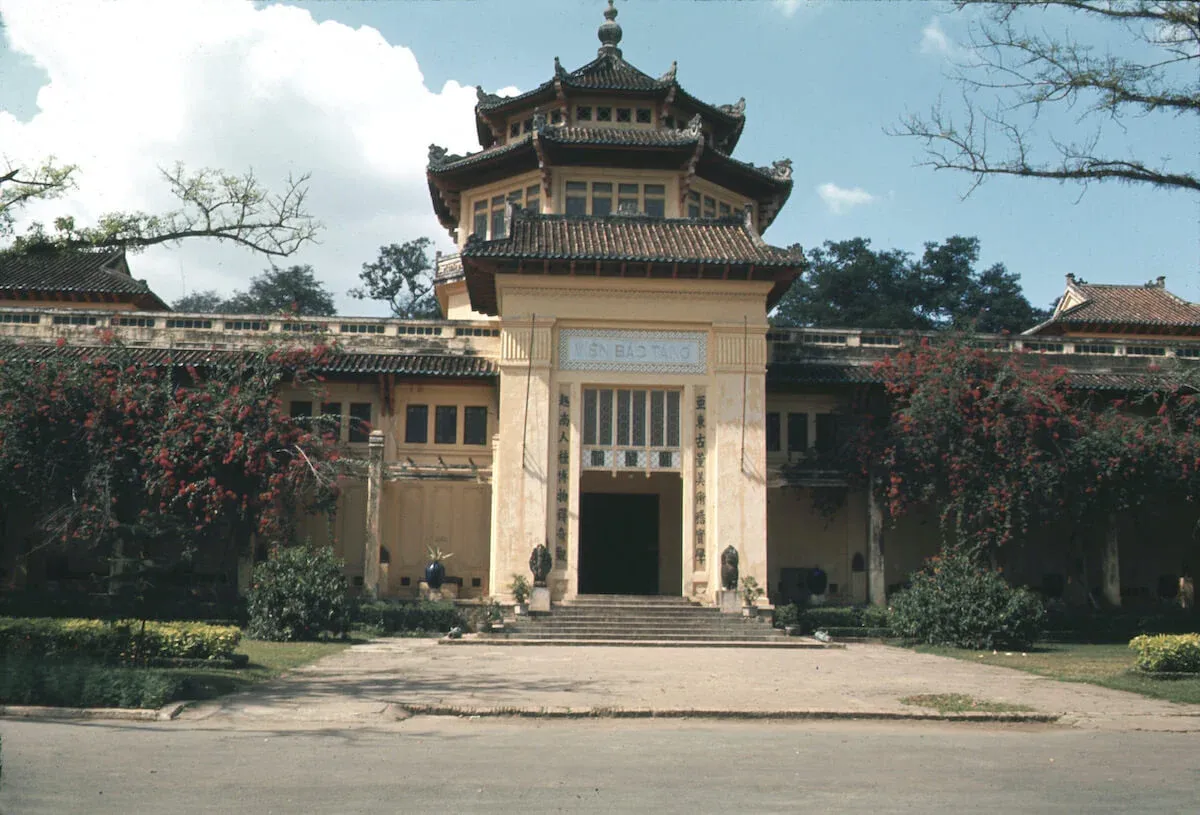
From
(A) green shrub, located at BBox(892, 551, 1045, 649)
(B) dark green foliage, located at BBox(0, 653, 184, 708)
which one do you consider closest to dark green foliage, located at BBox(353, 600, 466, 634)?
(A) green shrub, located at BBox(892, 551, 1045, 649)

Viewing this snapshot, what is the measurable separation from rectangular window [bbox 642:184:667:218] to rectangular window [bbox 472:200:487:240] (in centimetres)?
469

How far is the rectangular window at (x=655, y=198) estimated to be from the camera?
30.0 m

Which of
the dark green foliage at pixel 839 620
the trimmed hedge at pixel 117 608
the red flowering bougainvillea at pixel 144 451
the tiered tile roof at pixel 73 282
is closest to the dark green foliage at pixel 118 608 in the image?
the trimmed hedge at pixel 117 608

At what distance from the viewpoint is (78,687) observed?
11.6 metres

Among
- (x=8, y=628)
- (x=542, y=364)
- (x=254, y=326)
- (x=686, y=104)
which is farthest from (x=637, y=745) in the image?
(x=686, y=104)

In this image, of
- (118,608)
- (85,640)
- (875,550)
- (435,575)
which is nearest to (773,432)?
(875,550)

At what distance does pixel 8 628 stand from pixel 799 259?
16.7m

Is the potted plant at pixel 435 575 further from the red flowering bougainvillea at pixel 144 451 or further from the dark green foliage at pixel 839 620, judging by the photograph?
the dark green foliage at pixel 839 620

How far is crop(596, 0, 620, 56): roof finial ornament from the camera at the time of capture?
33562mm

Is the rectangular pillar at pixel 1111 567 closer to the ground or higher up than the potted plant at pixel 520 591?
higher up

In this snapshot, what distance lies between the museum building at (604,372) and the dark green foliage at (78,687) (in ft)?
42.4

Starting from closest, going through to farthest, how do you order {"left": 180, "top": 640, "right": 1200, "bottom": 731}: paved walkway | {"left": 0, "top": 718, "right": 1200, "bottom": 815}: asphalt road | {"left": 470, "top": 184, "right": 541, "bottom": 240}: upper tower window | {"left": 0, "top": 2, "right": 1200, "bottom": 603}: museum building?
{"left": 0, "top": 718, "right": 1200, "bottom": 815}: asphalt road → {"left": 180, "top": 640, "right": 1200, "bottom": 731}: paved walkway → {"left": 0, "top": 2, "right": 1200, "bottom": 603}: museum building → {"left": 470, "top": 184, "right": 541, "bottom": 240}: upper tower window

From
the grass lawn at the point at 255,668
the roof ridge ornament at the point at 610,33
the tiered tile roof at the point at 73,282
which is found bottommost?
the grass lawn at the point at 255,668

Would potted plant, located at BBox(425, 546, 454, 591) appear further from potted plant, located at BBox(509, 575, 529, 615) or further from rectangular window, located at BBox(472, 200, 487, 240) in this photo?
rectangular window, located at BBox(472, 200, 487, 240)
